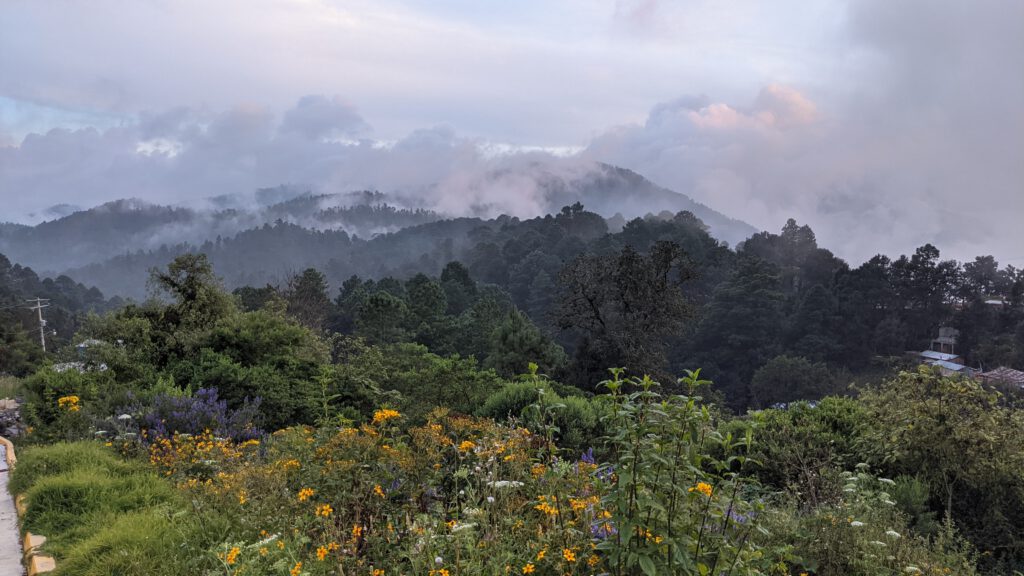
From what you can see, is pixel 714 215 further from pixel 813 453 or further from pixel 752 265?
pixel 813 453

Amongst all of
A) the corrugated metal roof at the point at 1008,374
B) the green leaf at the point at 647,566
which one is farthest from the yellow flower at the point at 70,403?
the corrugated metal roof at the point at 1008,374

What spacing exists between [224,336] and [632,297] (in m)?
20.3

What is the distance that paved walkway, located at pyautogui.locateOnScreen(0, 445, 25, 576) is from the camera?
11.8ft

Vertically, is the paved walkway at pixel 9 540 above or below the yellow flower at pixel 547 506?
below

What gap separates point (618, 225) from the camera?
12550 cm

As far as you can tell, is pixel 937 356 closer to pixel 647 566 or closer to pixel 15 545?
pixel 647 566

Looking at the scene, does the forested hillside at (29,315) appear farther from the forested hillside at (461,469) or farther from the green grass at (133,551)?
the green grass at (133,551)

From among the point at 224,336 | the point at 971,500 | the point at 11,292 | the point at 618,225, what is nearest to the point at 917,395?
the point at 971,500

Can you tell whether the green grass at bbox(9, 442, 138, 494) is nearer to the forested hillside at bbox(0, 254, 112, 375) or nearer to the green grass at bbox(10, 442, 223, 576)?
the green grass at bbox(10, 442, 223, 576)

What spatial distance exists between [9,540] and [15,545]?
111mm

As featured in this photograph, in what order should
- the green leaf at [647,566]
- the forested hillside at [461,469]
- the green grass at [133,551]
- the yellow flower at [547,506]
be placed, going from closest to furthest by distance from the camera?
the green leaf at [647,566], the forested hillside at [461,469], the yellow flower at [547,506], the green grass at [133,551]

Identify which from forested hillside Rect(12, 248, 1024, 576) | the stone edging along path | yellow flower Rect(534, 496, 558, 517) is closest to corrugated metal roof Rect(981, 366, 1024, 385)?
forested hillside Rect(12, 248, 1024, 576)

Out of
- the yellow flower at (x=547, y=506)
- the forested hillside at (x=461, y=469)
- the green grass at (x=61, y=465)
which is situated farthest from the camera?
the green grass at (x=61, y=465)

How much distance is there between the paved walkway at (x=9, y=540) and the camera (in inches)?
142
